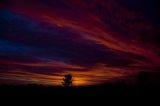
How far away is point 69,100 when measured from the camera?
16344 mm

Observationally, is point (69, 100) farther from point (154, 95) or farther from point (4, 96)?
point (154, 95)

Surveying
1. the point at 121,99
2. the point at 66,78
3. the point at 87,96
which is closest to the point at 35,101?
the point at 87,96

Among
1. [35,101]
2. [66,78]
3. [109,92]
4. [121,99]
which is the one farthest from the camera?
[66,78]

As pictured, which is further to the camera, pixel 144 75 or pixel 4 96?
pixel 144 75

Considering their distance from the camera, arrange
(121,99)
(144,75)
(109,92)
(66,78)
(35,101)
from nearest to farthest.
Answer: (35,101)
(121,99)
(109,92)
(144,75)
(66,78)

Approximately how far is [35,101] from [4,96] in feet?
7.42

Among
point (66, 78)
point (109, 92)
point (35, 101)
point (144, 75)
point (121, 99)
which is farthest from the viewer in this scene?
→ point (66, 78)

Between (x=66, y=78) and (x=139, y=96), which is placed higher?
(x=66, y=78)

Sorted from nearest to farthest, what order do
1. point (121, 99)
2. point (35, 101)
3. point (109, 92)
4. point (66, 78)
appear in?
point (35, 101) → point (121, 99) → point (109, 92) → point (66, 78)

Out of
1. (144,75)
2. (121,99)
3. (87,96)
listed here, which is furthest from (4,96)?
(144,75)

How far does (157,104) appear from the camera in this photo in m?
16.2

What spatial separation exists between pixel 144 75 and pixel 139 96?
5.17 m

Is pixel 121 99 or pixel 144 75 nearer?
pixel 121 99

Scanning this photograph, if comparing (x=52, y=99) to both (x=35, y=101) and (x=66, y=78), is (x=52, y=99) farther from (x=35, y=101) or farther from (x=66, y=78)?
(x=66, y=78)
